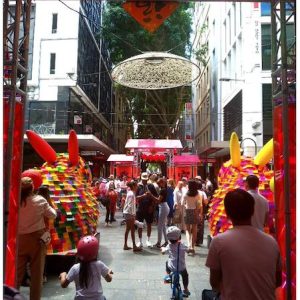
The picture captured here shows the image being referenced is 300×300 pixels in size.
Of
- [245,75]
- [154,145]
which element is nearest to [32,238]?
[154,145]

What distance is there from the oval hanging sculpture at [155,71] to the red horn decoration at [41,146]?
338 cm

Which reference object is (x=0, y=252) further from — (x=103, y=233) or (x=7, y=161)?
(x=103, y=233)

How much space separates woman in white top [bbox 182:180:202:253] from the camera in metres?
8.33

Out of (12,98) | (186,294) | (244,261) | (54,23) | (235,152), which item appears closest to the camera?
(244,261)

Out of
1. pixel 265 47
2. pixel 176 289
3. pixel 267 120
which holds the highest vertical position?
pixel 265 47

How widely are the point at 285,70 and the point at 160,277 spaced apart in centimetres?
427

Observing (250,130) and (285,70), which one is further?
(250,130)

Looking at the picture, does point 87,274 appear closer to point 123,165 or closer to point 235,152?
point 235,152

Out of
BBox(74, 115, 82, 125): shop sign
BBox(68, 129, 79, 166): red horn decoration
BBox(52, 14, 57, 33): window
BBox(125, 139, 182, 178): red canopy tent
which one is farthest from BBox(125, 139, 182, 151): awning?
BBox(68, 129, 79, 166): red horn decoration

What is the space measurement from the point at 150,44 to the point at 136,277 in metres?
23.9

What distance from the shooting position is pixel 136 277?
661cm

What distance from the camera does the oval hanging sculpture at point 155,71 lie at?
920cm

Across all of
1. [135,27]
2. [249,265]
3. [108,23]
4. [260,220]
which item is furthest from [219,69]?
[249,265]

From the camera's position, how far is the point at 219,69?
28141mm
